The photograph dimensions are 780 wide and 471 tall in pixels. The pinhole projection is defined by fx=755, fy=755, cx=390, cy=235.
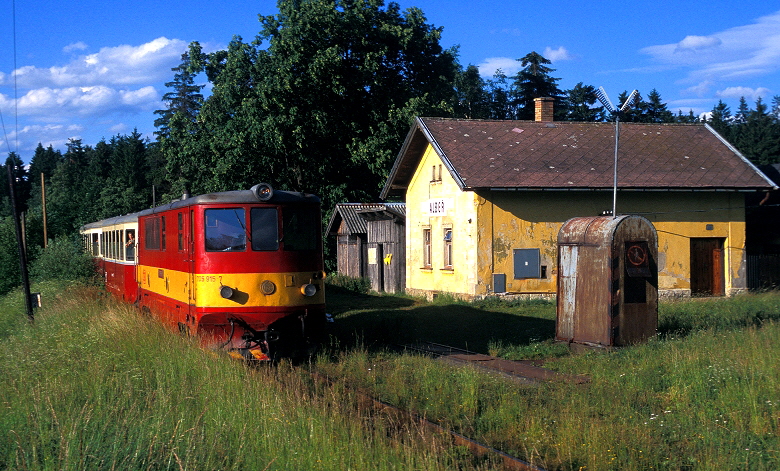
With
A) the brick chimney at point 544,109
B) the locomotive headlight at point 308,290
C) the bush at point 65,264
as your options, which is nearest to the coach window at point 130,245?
the bush at point 65,264

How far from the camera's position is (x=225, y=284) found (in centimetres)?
1134

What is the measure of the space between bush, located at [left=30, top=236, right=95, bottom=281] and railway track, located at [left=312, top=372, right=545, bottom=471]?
15.6 m

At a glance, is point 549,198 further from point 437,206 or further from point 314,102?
point 314,102

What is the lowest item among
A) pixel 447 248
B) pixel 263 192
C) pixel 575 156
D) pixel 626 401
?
pixel 626 401

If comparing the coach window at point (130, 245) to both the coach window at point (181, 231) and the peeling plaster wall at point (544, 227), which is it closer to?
the coach window at point (181, 231)

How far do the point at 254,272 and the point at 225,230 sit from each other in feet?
2.63

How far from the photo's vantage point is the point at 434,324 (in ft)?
59.9

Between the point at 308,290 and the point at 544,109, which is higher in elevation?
the point at 544,109

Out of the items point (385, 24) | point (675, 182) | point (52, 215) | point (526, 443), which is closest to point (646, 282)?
point (526, 443)

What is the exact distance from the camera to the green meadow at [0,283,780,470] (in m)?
5.92

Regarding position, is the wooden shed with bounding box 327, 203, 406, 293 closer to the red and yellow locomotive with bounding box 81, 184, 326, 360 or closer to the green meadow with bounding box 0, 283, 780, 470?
the green meadow with bounding box 0, 283, 780, 470

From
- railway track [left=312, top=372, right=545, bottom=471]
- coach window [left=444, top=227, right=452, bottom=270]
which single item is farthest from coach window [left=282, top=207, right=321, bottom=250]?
coach window [left=444, top=227, right=452, bottom=270]

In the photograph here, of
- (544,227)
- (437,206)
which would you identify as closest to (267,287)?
(544,227)

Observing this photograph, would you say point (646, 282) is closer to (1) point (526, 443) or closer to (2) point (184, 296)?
(1) point (526, 443)
